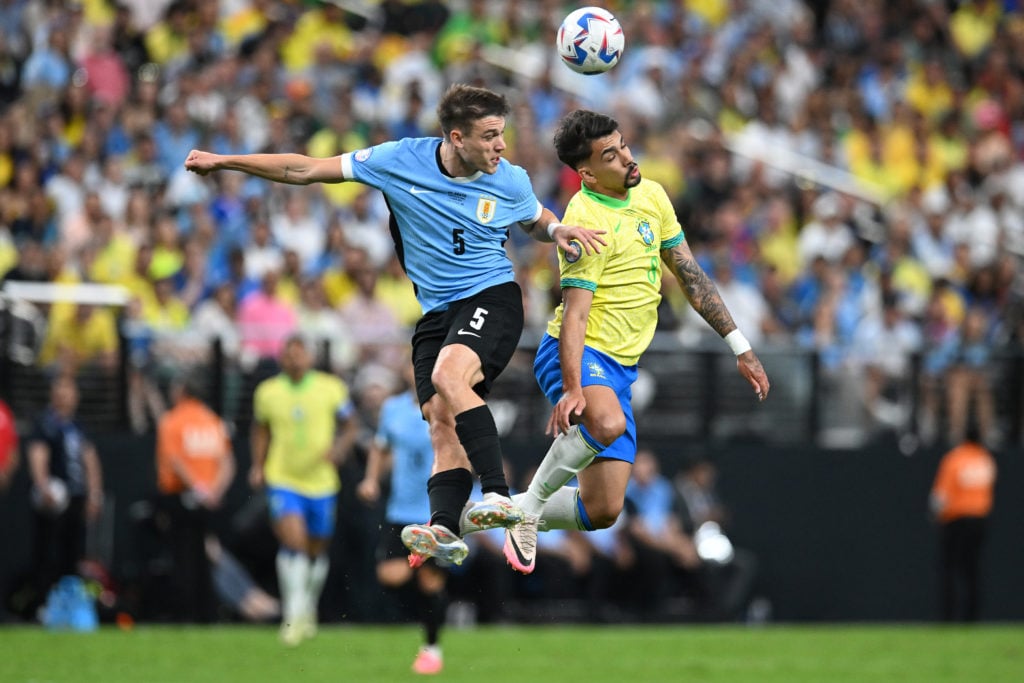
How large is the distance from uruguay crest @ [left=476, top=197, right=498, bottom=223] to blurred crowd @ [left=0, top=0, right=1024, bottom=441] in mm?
8210

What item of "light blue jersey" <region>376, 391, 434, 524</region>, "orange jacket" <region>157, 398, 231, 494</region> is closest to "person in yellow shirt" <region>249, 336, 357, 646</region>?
"orange jacket" <region>157, 398, 231, 494</region>

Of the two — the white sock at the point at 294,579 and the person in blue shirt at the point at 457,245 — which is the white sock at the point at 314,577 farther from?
the person in blue shirt at the point at 457,245

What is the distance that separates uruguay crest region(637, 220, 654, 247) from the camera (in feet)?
34.9

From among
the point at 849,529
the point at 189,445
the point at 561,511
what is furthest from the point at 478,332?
the point at 849,529

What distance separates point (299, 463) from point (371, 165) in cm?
745

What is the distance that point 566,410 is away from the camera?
33.1ft

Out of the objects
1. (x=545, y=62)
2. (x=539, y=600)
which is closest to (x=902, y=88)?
(x=545, y=62)

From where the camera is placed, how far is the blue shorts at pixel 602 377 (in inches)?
420

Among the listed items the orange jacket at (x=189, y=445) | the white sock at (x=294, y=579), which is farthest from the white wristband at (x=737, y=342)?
the orange jacket at (x=189, y=445)

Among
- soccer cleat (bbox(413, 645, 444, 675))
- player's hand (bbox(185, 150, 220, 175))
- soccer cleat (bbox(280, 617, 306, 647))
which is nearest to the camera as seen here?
player's hand (bbox(185, 150, 220, 175))

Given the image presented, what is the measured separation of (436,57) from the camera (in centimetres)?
2173

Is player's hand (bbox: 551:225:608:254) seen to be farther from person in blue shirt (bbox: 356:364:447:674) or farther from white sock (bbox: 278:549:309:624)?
white sock (bbox: 278:549:309:624)

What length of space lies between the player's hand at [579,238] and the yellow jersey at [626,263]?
0.47 meters

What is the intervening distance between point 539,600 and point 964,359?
5439 millimetres
